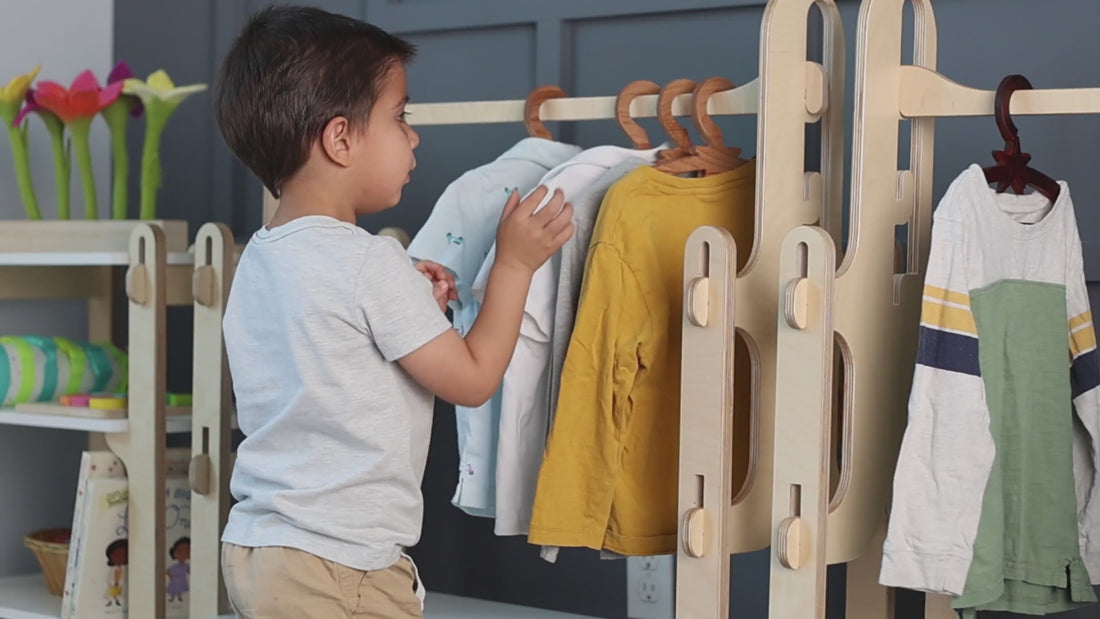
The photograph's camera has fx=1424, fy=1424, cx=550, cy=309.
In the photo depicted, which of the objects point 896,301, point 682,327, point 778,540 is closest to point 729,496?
point 778,540

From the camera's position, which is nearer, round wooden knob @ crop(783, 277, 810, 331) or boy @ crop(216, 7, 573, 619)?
boy @ crop(216, 7, 573, 619)

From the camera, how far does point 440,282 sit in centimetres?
170

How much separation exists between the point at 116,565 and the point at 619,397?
106 centimetres

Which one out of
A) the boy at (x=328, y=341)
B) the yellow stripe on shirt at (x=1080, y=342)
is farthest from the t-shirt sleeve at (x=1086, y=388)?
the boy at (x=328, y=341)

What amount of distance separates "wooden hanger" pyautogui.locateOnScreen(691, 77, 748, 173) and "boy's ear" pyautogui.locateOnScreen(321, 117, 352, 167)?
52 cm

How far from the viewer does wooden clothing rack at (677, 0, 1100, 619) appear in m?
1.58

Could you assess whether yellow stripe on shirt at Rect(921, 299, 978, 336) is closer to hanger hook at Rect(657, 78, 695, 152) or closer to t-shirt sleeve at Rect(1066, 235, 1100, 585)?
t-shirt sleeve at Rect(1066, 235, 1100, 585)

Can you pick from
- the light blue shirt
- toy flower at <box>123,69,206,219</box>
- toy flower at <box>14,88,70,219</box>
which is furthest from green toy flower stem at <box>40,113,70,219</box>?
the light blue shirt

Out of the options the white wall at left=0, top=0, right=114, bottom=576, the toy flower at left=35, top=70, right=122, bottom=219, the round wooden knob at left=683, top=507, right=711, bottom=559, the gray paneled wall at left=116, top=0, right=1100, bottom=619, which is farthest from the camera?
the white wall at left=0, top=0, right=114, bottom=576

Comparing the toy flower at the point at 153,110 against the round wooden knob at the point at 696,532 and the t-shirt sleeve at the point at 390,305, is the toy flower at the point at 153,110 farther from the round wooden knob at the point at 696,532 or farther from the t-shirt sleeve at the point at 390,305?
the round wooden knob at the point at 696,532

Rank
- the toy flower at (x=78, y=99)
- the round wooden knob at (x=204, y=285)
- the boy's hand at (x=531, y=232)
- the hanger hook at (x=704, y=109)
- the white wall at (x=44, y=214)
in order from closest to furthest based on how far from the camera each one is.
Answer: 1. the boy's hand at (x=531, y=232)
2. the hanger hook at (x=704, y=109)
3. the round wooden knob at (x=204, y=285)
4. the toy flower at (x=78, y=99)
5. the white wall at (x=44, y=214)

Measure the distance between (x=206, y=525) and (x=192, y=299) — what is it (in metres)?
0.43

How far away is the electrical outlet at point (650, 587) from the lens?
238 centimetres

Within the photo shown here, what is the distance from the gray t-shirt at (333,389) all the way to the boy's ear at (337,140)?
0.23 ft
